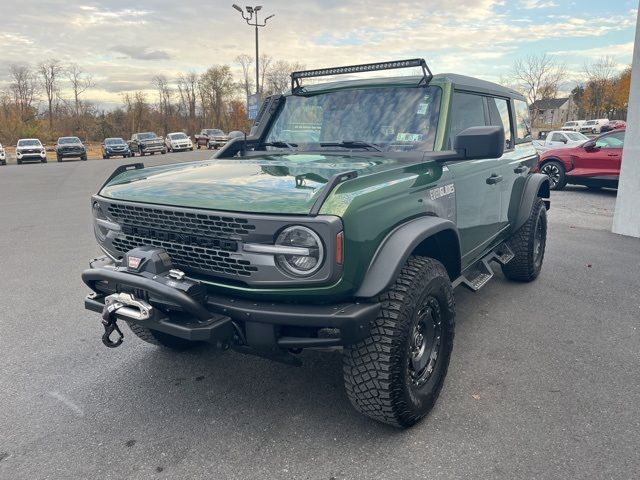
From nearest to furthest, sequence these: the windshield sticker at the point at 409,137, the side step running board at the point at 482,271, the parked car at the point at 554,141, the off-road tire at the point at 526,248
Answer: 1. the windshield sticker at the point at 409,137
2. the side step running board at the point at 482,271
3. the off-road tire at the point at 526,248
4. the parked car at the point at 554,141

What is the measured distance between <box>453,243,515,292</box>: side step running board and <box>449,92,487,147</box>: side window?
105 cm

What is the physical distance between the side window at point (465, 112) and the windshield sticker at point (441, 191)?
0.33m

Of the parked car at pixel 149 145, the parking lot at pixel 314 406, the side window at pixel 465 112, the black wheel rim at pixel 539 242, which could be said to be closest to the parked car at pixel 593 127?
the parked car at pixel 149 145

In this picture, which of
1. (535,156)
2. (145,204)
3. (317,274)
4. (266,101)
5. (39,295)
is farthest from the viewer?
(535,156)

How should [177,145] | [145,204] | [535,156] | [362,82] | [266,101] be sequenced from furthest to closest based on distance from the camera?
[177,145] < [535,156] < [266,101] < [362,82] < [145,204]

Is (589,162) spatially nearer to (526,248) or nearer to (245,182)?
(526,248)

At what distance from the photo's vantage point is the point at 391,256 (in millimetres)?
Result: 2426

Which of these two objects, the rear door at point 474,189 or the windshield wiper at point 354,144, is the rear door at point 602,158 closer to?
the rear door at point 474,189

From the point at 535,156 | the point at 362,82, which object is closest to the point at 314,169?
the point at 362,82

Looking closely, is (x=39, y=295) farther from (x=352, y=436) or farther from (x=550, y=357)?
(x=550, y=357)

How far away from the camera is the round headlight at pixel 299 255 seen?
2244mm

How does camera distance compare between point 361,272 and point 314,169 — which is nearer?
point 361,272

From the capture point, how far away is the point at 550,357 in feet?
11.7

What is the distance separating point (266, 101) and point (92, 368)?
252 cm
